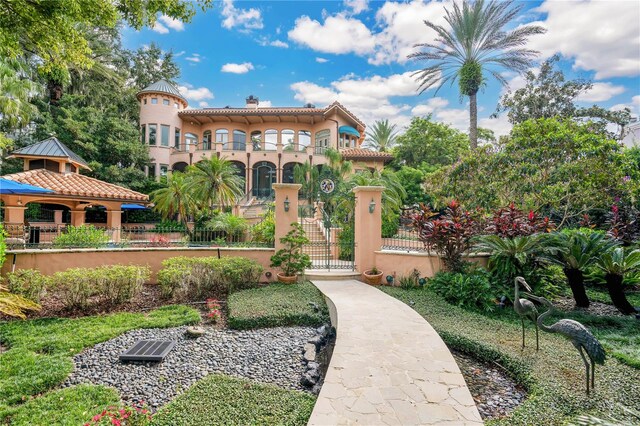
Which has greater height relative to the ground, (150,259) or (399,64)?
(399,64)

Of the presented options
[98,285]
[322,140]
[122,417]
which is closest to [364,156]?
[322,140]

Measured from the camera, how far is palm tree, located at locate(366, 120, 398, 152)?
33312mm

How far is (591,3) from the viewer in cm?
714

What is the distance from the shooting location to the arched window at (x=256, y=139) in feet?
86.4

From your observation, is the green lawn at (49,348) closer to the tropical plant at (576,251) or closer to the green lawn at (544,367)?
the green lawn at (544,367)

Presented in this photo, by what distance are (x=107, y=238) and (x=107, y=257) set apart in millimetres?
1331

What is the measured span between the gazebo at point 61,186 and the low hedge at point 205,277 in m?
6.74

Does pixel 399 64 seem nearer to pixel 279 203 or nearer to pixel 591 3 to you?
pixel 591 3

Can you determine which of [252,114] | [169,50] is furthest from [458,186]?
[169,50]

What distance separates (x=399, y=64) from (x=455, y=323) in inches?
687

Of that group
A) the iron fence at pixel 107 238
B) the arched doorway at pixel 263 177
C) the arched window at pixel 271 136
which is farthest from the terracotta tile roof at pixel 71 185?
the arched window at pixel 271 136

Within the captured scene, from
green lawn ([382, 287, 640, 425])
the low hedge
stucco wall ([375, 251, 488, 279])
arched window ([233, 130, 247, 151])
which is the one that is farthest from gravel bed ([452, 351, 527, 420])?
arched window ([233, 130, 247, 151])

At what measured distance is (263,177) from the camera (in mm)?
26344

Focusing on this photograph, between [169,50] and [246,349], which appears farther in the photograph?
[169,50]
